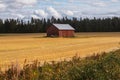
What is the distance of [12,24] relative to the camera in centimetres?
15112

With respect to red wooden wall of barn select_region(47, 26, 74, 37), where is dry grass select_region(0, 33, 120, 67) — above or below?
above

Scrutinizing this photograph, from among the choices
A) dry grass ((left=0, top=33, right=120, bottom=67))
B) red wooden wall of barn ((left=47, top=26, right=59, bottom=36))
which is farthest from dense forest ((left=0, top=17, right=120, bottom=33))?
dry grass ((left=0, top=33, right=120, bottom=67))

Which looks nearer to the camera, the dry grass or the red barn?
the dry grass

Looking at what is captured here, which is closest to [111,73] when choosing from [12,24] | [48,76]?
[48,76]

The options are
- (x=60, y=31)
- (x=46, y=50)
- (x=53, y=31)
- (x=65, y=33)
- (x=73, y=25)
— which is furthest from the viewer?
(x=73, y=25)

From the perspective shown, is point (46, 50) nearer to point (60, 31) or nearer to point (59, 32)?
point (59, 32)

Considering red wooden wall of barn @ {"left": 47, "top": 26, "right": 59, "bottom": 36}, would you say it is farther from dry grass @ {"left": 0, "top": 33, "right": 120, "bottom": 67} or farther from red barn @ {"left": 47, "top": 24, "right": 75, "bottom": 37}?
dry grass @ {"left": 0, "top": 33, "right": 120, "bottom": 67}

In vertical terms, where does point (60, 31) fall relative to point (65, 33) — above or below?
above

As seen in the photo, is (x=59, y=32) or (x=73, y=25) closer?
(x=59, y=32)

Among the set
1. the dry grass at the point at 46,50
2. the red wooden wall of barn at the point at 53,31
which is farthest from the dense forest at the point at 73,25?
the dry grass at the point at 46,50

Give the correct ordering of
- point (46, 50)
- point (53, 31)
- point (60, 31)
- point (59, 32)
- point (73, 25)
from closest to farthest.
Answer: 1. point (46, 50)
2. point (59, 32)
3. point (60, 31)
4. point (53, 31)
5. point (73, 25)

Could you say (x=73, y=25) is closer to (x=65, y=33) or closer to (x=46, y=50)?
(x=65, y=33)

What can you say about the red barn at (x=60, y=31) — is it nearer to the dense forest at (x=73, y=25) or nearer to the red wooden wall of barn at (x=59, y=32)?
the red wooden wall of barn at (x=59, y=32)

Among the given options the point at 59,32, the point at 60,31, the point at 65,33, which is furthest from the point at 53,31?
the point at 65,33
